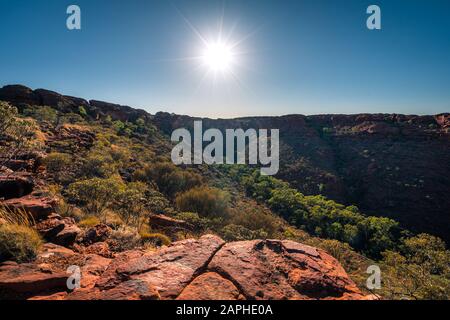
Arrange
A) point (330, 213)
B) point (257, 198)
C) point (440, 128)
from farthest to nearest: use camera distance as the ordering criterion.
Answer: point (440, 128) → point (257, 198) → point (330, 213)

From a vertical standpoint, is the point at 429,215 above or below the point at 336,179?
below

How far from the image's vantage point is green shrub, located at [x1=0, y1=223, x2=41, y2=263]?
12.2 feet

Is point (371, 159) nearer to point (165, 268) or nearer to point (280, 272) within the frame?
point (280, 272)

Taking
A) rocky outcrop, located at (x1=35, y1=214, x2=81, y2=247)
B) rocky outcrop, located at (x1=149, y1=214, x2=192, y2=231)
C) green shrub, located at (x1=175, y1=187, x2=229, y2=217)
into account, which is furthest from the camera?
green shrub, located at (x1=175, y1=187, x2=229, y2=217)

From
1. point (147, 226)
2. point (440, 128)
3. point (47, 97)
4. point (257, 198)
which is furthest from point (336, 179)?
point (47, 97)

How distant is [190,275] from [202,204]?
11993 mm

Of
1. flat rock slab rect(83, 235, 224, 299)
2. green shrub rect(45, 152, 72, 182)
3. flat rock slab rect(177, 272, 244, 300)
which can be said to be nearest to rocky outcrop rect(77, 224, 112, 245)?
flat rock slab rect(83, 235, 224, 299)

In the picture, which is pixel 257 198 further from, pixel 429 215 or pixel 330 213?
pixel 429 215

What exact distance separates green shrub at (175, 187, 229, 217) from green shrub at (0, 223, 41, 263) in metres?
10.9

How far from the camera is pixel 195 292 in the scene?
3.13 meters

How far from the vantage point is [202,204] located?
15.4 metres

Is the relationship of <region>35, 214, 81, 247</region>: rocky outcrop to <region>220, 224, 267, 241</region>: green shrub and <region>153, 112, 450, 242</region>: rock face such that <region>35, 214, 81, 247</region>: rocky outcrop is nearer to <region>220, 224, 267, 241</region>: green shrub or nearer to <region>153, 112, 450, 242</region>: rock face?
<region>220, 224, 267, 241</region>: green shrub

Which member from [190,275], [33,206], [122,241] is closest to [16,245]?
[33,206]
